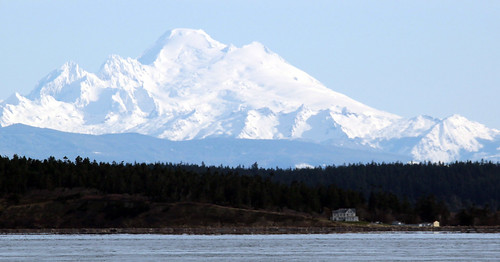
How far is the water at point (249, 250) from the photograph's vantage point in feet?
479

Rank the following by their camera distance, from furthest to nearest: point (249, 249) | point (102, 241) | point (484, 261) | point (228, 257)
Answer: point (102, 241)
point (249, 249)
point (228, 257)
point (484, 261)

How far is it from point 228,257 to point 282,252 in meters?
13.3

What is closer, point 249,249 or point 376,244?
point 249,249

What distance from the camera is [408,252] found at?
158000 millimetres

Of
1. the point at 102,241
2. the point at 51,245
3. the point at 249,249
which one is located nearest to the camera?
the point at 249,249

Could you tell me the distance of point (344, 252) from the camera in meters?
160

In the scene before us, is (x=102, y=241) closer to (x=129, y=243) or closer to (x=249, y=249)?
(x=129, y=243)

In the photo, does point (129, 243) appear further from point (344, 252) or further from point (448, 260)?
point (448, 260)

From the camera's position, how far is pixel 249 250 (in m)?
165

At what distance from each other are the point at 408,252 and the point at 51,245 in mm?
58249

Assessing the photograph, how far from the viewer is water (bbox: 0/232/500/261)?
14600 centimetres

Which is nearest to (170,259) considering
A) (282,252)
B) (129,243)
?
(282,252)

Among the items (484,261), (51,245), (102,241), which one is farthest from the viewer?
(102,241)

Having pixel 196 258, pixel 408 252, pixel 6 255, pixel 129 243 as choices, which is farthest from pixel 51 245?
pixel 408 252
